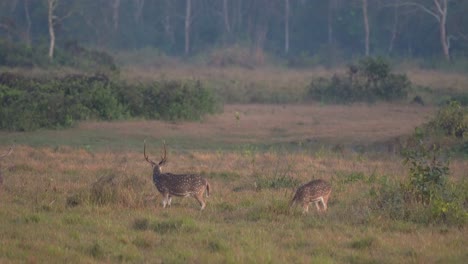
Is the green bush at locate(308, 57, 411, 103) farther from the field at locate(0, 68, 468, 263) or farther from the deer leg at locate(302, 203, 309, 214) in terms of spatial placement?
the deer leg at locate(302, 203, 309, 214)

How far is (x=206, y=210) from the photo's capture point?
1223cm

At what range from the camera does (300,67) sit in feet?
168

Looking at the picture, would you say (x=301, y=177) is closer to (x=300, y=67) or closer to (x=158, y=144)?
(x=158, y=144)

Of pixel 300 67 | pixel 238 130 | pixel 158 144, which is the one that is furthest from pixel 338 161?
pixel 300 67

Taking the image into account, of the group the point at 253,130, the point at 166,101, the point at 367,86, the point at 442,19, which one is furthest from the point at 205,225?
the point at 442,19

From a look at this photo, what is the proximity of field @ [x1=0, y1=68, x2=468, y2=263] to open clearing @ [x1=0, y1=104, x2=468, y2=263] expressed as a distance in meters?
0.02

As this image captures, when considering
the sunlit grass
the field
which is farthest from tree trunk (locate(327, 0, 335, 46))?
the sunlit grass

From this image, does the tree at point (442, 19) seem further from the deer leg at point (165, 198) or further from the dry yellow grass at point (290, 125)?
the deer leg at point (165, 198)

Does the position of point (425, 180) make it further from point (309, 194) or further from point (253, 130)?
point (253, 130)

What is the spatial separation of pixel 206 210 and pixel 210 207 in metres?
0.25

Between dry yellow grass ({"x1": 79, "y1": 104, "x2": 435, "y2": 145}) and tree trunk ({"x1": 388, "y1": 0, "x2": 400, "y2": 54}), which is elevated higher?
tree trunk ({"x1": 388, "y1": 0, "x2": 400, "y2": 54})

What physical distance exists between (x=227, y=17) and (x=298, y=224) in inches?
2142

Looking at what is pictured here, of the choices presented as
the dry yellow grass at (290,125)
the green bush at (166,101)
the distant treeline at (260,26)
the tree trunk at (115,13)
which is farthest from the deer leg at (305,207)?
the tree trunk at (115,13)

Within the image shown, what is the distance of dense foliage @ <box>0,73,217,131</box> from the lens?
80.2ft
